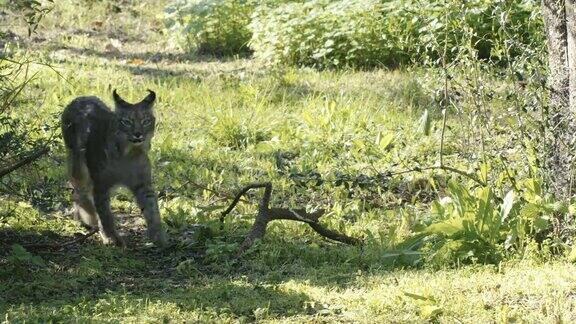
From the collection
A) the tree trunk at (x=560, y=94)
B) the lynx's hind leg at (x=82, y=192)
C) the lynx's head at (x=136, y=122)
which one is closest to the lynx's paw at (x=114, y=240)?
the lynx's hind leg at (x=82, y=192)

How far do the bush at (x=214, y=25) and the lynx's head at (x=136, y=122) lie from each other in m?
7.43

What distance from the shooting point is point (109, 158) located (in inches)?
330

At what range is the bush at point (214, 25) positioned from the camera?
51.6 feet

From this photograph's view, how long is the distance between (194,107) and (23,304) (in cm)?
608

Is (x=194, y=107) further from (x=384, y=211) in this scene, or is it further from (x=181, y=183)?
(x=384, y=211)

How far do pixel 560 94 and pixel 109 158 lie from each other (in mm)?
3418

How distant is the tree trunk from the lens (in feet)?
23.4

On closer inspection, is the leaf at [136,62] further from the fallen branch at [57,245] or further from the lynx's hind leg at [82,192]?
the fallen branch at [57,245]

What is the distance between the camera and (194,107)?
12391 mm

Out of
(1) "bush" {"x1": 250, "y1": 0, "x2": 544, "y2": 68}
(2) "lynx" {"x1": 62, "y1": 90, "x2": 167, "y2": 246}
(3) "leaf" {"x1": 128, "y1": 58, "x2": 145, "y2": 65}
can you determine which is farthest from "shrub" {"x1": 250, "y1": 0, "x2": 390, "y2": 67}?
(2) "lynx" {"x1": 62, "y1": 90, "x2": 167, "y2": 246}

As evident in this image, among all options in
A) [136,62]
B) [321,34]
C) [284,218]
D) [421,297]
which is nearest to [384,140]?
[284,218]

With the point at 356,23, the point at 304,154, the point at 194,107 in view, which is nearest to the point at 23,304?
the point at 304,154

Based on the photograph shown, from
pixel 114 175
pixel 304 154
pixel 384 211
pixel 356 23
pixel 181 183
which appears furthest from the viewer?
pixel 356 23

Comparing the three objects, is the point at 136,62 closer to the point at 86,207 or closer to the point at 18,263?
the point at 86,207
